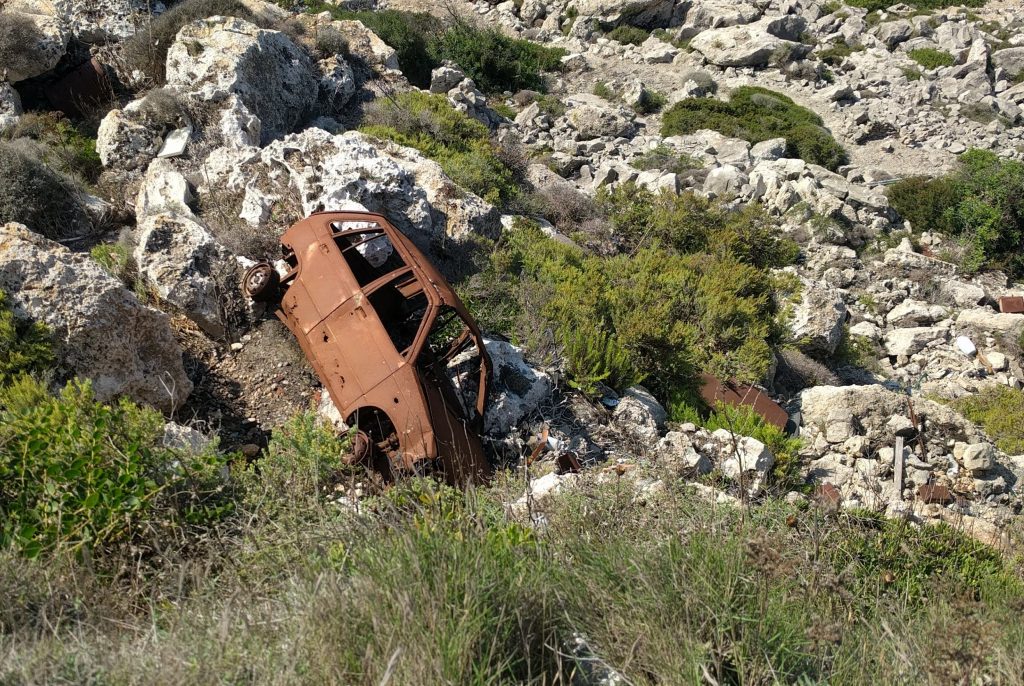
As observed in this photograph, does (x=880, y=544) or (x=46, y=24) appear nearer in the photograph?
(x=880, y=544)

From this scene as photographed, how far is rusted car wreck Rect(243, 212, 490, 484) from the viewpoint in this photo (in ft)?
16.1

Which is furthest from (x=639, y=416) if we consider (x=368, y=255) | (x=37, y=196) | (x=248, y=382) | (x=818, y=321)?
(x=37, y=196)

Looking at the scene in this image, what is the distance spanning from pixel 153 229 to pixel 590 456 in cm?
491

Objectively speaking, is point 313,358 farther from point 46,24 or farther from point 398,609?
point 46,24

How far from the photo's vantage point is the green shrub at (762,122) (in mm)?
17891

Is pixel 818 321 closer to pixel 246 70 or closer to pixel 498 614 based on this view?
pixel 498 614

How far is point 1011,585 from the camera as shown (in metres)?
3.56

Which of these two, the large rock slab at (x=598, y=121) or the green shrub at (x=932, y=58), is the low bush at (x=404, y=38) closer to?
the large rock slab at (x=598, y=121)

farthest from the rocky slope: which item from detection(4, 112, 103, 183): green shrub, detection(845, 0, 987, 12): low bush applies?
detection(845, 0, 987, 12): low bush

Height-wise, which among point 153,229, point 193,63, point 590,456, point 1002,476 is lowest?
point 1002,476

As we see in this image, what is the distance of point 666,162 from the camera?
15.2 m

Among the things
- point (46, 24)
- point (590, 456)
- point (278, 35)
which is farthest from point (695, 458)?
point (46, 24)

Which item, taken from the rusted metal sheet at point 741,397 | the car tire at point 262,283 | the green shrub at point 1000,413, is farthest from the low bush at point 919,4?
the car tire at point 262,283

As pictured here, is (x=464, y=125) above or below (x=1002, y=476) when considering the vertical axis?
above
